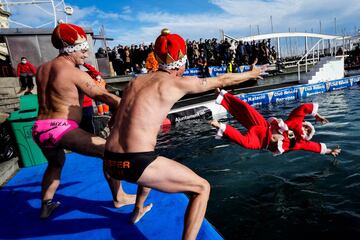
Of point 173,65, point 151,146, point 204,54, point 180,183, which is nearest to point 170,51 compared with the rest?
point 173,65

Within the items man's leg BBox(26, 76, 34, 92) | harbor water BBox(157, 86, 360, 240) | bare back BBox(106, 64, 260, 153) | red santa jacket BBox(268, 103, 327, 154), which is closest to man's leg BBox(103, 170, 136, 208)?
bare back BBox(106, 64, 260, 153)

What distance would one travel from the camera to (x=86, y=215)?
3.12 m

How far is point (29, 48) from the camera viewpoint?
42.0 feet

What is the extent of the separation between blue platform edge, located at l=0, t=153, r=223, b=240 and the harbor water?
1001mm

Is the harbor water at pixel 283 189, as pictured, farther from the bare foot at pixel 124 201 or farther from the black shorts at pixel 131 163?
the black shorts at pixel 131 163

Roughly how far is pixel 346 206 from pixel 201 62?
13816mm

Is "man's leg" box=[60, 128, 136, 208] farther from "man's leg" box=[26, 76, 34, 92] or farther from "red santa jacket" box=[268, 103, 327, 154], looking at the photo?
"man's leg" box=[26, 76, 34, 92]

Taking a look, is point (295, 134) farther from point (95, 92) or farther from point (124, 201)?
point (95, 92)

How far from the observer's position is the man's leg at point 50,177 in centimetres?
300

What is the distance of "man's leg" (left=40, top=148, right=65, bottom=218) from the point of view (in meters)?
3.00

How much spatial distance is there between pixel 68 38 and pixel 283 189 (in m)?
4.14

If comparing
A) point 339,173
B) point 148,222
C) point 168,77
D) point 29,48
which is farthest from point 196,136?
point 29,48

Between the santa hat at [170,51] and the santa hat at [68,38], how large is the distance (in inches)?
39.6

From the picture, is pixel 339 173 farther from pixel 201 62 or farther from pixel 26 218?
pixel 201 62
